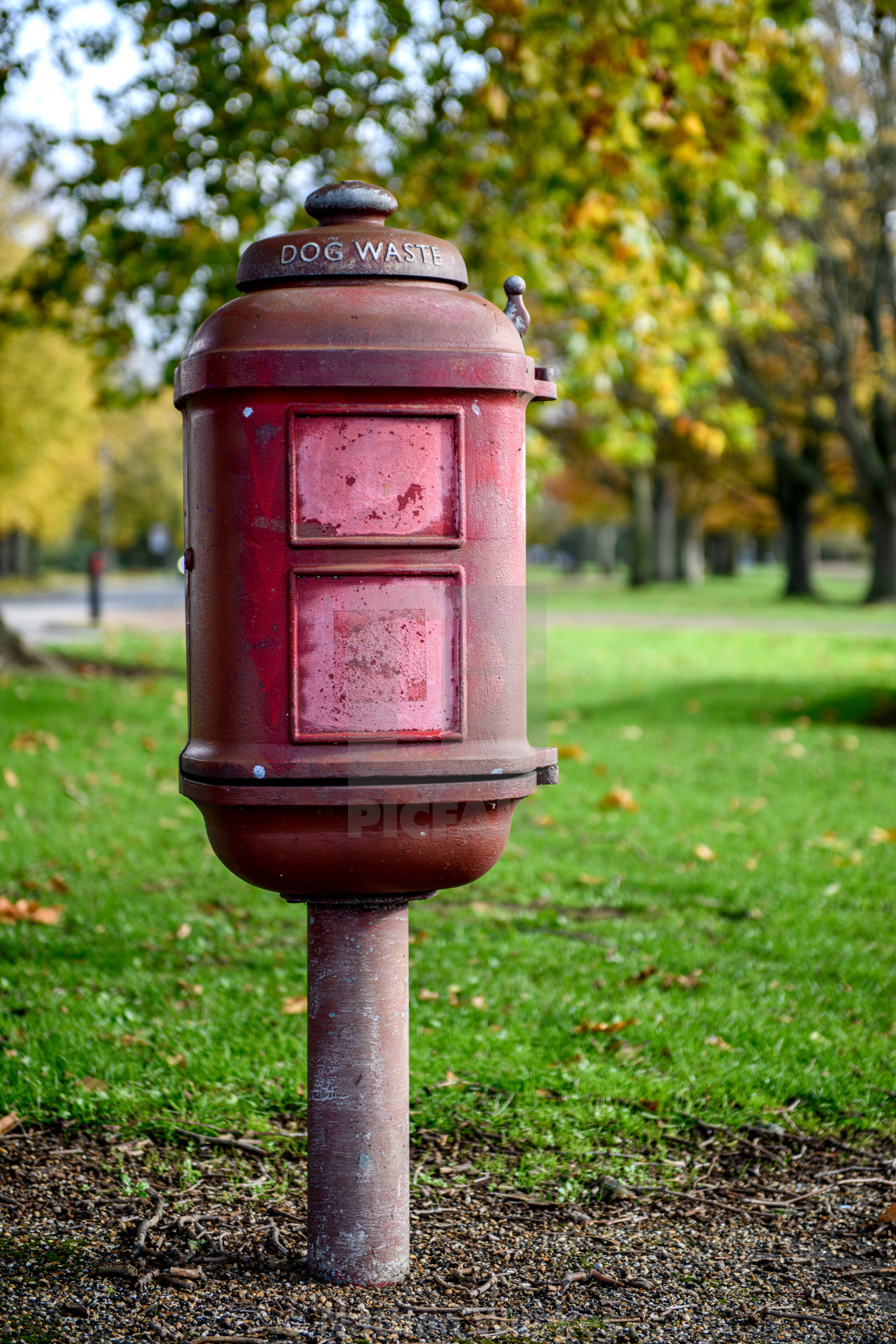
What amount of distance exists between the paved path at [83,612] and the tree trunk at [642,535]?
42.7 ft

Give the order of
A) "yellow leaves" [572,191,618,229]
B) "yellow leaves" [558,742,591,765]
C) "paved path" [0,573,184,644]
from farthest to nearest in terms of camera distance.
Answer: "paved path" [0,573,184,644] < "yellow leaves" [558,742,591,765] < "yellow leaves" [572,191,618,229]

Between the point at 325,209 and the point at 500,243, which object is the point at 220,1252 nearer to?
the point at 325,209

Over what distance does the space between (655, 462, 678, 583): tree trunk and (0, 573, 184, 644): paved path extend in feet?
48.8

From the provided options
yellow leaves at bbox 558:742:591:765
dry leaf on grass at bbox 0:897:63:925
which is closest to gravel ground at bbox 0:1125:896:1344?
dry leaf on grass at bbox 0:897:63:925

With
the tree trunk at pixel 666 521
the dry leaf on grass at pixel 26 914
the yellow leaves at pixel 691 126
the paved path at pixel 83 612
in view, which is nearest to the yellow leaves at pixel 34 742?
the dry leaf on grass at pixel 26 914

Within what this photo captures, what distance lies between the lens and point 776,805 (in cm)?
754

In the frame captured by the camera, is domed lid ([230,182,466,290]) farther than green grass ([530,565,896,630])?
No

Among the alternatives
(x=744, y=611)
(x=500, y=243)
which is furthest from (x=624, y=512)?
(x=500, y=243)

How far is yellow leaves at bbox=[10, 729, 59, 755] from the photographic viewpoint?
830 cm

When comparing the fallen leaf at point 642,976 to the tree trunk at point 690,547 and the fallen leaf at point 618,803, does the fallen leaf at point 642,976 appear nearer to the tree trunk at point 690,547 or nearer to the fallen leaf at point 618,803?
the fallen leaf at point 618,803

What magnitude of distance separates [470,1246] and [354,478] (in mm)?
1619

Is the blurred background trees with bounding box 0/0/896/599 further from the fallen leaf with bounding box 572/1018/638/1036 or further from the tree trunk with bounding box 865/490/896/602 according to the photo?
the tree trunk with bounding box 865/490/896/602

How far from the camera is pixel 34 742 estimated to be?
334 inches

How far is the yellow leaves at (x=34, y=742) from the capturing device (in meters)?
8.30
